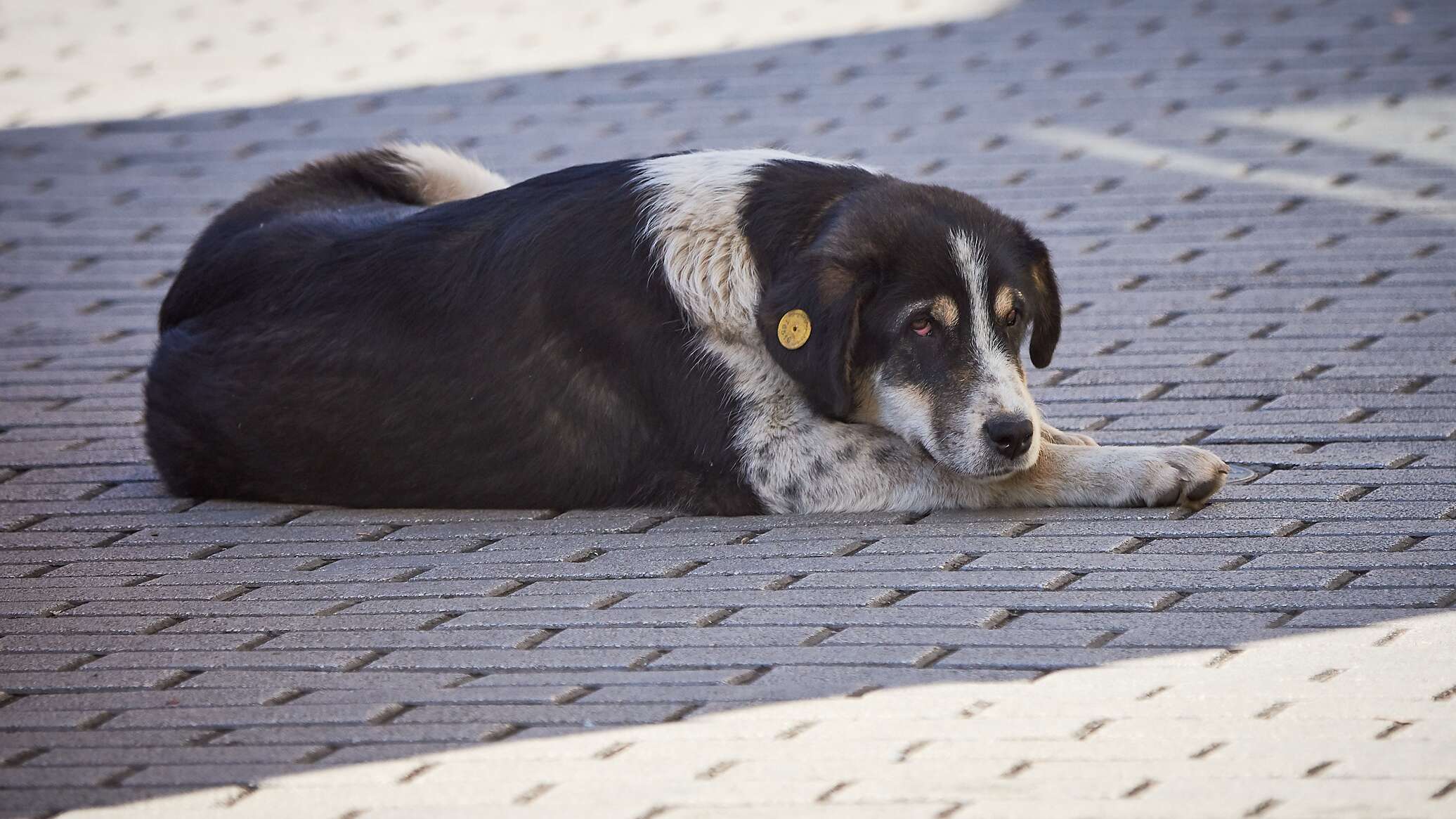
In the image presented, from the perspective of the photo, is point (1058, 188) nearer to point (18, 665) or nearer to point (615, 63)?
point (615, 63)

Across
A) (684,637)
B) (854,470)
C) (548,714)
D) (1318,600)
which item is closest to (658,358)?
(854,470)

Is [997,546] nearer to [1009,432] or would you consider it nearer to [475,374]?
[1009,432]

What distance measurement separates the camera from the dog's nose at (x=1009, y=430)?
4.20 metres

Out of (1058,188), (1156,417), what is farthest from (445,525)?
(1058,188)

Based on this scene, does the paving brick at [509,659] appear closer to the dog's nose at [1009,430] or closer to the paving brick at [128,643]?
the paving brick at [128,643]

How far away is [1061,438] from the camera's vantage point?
464 cm

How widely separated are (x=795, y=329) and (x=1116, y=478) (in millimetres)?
889

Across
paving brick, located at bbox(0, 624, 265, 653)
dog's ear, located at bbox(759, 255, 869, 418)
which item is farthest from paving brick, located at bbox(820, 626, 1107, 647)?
paving brick, located at bbox(0, 624, 265, 653)

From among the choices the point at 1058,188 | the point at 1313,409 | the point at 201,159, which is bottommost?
the point at 1313,409

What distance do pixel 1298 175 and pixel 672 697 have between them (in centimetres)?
440

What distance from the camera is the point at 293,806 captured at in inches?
120

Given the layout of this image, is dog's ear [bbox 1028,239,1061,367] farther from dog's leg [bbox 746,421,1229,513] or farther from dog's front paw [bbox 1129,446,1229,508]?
dog's front paw [bbox 1129,446,1229,508]

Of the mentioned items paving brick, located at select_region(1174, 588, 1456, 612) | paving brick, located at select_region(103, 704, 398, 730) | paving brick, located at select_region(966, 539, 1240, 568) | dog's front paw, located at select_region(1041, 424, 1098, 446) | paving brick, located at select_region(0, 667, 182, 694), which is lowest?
paving brick, located at select_region(1174, 588, 1456, 612)

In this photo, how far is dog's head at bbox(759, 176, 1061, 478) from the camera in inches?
167
